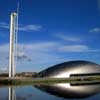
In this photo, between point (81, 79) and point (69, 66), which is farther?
point (69, 66)

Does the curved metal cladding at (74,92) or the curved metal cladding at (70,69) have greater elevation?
the curved metal cladding at (70,69)

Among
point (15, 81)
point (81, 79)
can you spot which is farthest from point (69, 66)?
point (15, 81)

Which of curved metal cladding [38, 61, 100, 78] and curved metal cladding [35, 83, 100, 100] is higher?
curved metal cladding [38, 61, 100, 78]

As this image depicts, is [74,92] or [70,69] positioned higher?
[70,69]

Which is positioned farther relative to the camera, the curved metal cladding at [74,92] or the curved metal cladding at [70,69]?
the curved metal cladding at [70,69]

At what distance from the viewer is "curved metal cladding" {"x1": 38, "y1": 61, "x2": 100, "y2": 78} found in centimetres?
10747

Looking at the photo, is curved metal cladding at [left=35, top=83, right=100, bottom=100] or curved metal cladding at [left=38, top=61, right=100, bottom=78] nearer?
curved metal cladding at [left=35, top=83, right=100, bottom=100]

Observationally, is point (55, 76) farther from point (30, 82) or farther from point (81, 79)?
point (30, 82)

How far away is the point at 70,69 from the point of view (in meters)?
109

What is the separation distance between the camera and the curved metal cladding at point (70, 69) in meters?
107

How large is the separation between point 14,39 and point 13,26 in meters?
5.63

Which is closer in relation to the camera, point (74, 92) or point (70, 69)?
point (74, 92)

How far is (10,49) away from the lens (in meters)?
102

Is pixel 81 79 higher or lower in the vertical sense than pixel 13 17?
lower
